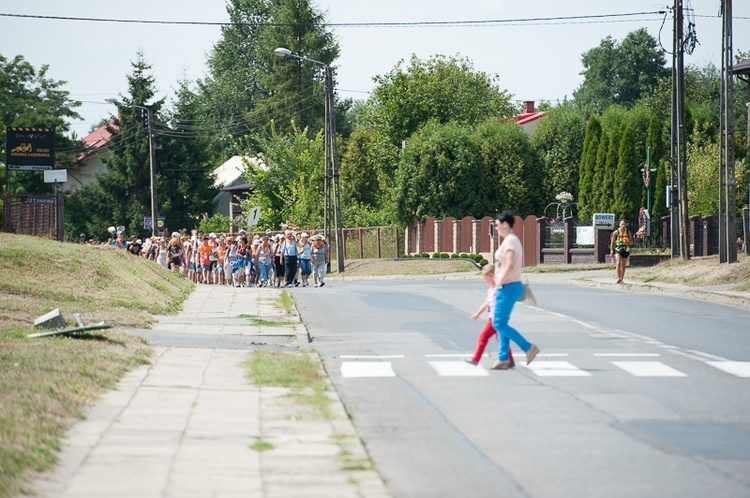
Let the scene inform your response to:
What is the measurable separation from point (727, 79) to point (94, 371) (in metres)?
24.0

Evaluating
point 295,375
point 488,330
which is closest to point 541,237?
point 488,330

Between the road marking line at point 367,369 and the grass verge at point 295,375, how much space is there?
0.32m

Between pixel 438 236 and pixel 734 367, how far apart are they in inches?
1796

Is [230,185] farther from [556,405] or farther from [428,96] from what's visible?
[556,405]

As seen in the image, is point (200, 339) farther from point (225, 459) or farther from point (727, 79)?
point (727, 79)

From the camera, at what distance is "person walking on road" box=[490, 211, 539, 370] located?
12.7 metres

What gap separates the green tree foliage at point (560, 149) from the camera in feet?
208

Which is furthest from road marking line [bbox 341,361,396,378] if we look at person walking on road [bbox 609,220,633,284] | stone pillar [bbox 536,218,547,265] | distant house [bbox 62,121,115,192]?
distant house [bbox 62,121,115,192]

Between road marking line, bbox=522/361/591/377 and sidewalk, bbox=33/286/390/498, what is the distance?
289 centimetres

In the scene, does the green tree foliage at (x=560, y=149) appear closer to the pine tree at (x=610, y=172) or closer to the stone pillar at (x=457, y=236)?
the pine tree at (x=610, y=172)

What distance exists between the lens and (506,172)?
6284cm

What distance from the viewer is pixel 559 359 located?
1389cm

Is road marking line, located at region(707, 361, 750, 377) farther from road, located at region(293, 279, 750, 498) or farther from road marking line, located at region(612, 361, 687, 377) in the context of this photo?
road marking line, located at region(612, 361, 687, 377)

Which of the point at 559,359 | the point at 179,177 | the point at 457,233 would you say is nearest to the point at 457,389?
the point at 559,359
